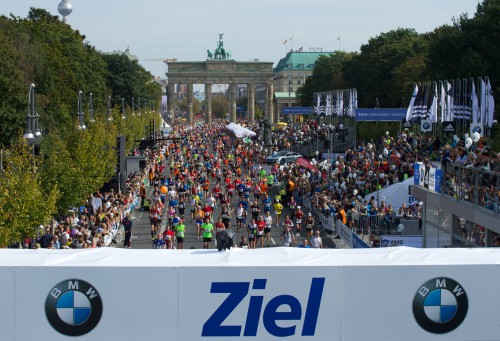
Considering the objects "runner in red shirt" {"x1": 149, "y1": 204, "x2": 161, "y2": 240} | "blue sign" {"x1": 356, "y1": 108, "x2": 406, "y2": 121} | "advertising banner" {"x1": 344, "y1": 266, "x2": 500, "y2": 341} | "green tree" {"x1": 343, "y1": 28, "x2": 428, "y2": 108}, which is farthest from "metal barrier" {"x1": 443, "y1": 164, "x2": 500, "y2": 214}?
"green tree" {"x1": 343, "y1": 28, "x2": 428, "y2": 108}

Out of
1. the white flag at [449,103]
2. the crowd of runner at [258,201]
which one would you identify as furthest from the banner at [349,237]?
the white flag at [449,103]

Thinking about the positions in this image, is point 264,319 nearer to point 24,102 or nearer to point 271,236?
point 271,236

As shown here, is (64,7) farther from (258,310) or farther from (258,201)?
(258,310)

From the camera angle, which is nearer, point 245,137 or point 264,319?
point 264,319

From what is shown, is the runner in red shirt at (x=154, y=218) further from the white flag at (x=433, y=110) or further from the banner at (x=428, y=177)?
the white flag at (x=433, y=110)

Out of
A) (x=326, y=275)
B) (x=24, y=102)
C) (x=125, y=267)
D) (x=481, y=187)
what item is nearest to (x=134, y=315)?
(x=125, y=267)

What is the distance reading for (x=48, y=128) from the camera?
70.3 m

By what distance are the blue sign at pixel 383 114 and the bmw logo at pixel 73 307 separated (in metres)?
A: 57.2

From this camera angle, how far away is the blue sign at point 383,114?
68812mm

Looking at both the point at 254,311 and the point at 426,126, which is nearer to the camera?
the point at 254,311

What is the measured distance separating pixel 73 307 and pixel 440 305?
460 cm

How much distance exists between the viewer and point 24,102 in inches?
2473

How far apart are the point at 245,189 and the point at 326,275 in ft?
130

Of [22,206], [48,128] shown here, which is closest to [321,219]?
[22,206]
